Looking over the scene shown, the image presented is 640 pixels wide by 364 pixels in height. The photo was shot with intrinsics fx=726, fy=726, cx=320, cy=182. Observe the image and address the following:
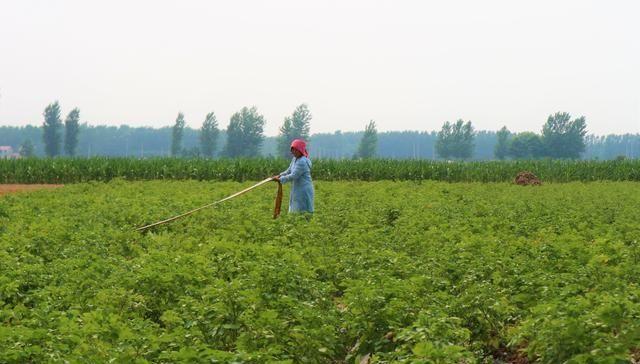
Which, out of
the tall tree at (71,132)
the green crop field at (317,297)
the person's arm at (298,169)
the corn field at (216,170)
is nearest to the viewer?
the green crop field at (317,297)

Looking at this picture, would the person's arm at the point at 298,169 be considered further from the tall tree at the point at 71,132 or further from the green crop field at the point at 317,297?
the tall tree at the point at 71,132

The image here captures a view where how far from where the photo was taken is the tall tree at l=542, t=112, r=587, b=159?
138125 mm

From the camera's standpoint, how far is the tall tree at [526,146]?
460 ft

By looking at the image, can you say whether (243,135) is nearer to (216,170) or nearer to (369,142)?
(369,142)

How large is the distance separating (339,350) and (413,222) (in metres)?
7.14

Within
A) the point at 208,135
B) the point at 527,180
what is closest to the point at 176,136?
the point at 208,135

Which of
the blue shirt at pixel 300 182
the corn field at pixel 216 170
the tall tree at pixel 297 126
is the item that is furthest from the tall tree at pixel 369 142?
the blue shirt at pixel 300 182

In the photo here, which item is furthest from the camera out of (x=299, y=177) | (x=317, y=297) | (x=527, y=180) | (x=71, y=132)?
(x=71, y=132)

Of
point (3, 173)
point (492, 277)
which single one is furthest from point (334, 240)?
point (3, 173)

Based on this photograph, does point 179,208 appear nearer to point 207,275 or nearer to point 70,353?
point 207,275

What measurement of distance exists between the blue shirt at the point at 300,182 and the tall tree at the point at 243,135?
122239 mm

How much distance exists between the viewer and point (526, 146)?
14250cm

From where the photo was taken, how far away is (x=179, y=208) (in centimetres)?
1722

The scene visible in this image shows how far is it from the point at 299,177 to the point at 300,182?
198 mm
